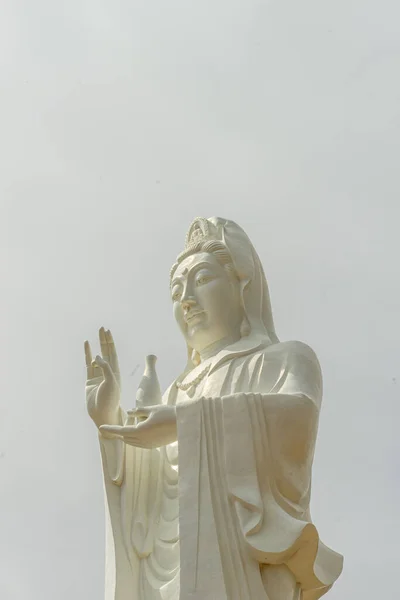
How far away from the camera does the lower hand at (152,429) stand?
8492 mm

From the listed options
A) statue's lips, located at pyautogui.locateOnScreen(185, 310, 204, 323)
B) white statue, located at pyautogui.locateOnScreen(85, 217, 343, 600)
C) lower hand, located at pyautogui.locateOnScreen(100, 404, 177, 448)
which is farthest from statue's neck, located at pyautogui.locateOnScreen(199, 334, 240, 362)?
lower hand, located at pyautogui.locateOnScreen(100, 404, 177, 448)

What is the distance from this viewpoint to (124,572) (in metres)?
8.61

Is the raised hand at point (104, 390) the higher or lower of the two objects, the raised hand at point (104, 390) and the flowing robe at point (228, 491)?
the higher

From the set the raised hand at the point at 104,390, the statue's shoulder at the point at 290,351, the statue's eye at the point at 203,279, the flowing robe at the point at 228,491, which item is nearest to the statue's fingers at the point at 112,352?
the raised hand at the point at 104,390

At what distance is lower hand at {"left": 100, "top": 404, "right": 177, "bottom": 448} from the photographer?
27.9 ft

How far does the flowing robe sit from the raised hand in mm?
209

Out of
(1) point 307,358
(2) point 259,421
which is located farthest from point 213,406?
(1) point 307,358

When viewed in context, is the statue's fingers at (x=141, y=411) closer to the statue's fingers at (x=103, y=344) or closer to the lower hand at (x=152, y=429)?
the lower hand at (x=152, y=429)

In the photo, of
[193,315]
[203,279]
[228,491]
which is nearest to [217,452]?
[228,491]

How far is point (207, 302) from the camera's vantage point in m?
9.42

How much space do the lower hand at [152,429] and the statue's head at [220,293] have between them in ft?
3.57

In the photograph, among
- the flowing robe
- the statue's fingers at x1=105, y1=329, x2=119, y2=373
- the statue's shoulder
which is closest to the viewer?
the flowing robe

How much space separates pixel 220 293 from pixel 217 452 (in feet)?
5.10

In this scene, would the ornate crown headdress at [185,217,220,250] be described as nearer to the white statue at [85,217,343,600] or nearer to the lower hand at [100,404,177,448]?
the white statue at [85,217,343,600]
